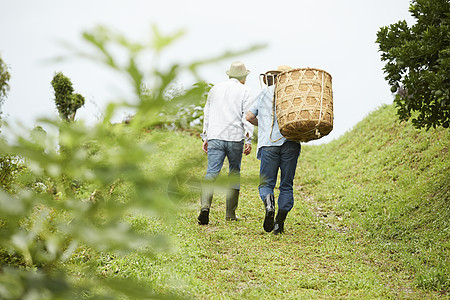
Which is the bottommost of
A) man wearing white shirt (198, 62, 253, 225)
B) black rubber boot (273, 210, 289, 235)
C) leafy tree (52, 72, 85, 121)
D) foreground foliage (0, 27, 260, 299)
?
foreground foliage (0, 27, 260, 299)

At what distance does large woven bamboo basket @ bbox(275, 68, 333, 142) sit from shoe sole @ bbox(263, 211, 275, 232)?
115cm

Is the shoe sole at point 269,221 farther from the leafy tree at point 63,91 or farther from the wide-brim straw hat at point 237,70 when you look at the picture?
the leafy tree at point 63,91

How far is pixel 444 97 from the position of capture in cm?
585

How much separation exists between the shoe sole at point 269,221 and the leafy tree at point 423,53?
2.55m

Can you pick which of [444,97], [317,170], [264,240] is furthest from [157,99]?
[317,170]

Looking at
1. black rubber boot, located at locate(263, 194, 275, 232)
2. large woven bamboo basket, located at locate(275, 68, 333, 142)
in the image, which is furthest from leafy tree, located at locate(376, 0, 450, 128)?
black rubber boot, located at locate(263, 194, 275, 232)

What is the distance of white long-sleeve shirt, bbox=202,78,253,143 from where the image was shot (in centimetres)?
672

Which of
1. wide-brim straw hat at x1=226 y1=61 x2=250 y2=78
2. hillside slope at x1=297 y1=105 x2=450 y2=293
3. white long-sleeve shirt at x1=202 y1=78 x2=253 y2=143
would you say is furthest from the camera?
wide-brim straw hat at x1=226 y1=61 x2=250 y2=78

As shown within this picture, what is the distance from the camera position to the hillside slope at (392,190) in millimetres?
6152

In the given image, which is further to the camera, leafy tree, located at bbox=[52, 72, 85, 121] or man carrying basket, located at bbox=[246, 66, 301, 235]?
leafy tree, located at bbox=[52, 72, 85, 121]

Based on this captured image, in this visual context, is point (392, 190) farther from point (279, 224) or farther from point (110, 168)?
point (110, 168)

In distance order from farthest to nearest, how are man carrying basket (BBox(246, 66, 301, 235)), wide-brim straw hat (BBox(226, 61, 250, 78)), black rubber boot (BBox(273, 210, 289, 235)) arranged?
wide-brim straw hat (BBox(226, 61, 250, 78))
black rubber boot (BBox(273, 210, 289, 235))
man carrying basket (BBox(246, 66, 301, 235))

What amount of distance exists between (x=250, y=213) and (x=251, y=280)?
374 cm

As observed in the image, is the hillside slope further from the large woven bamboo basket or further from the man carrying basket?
the large woven bamboo basket
